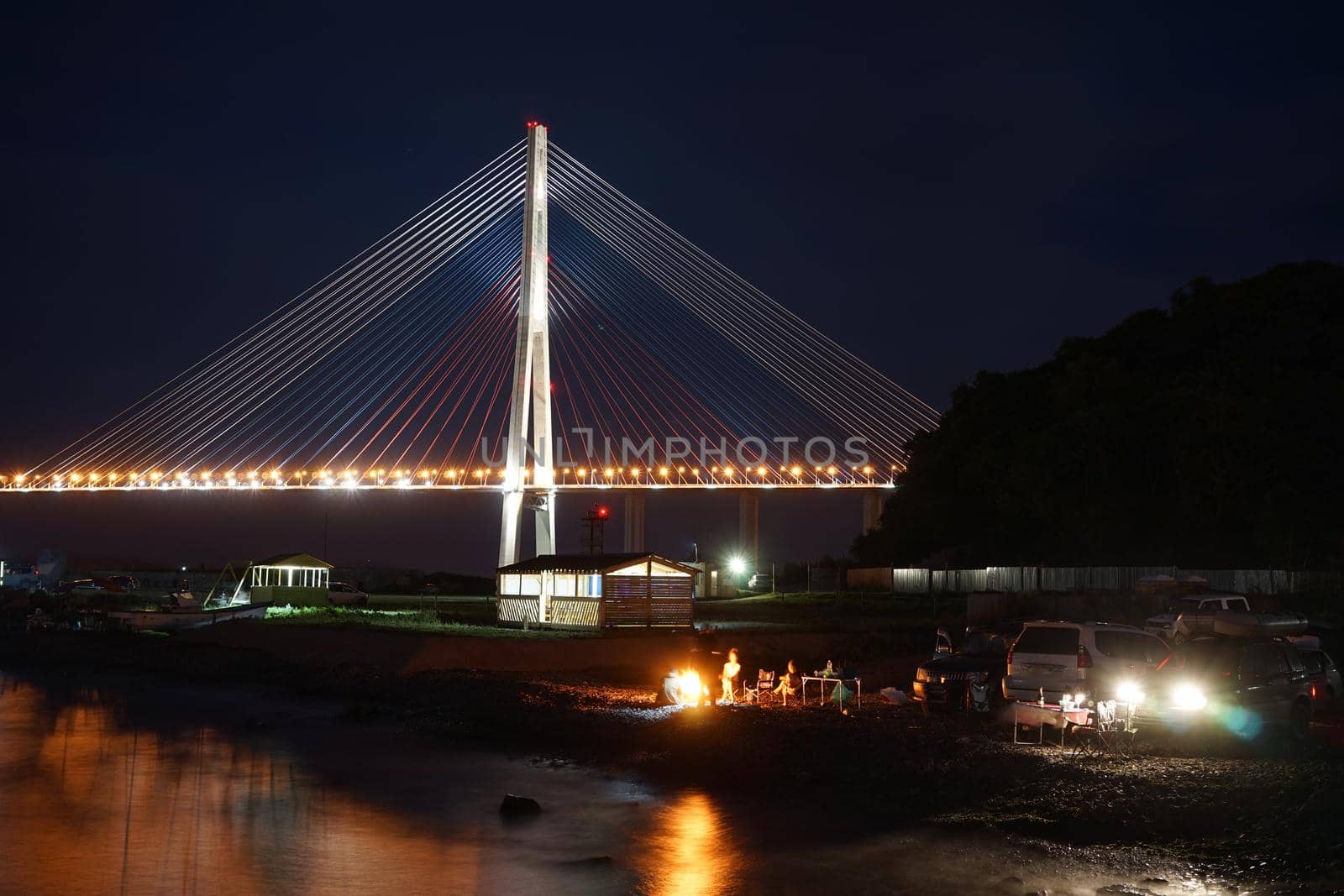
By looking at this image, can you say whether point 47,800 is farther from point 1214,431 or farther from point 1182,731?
point 1214,431

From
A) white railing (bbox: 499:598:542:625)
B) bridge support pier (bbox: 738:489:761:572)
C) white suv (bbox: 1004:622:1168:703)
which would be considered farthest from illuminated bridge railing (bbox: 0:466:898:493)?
white suv (bbox: 1004:622:1168:703)

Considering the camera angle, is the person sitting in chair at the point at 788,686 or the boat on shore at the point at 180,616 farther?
the boat on shore at the point at 180,616

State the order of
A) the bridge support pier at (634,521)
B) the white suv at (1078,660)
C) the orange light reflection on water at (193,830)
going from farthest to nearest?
the bridge support pier at (634,521)
the white suv at (1078,660)
the orange light reflection on water at (193,830)

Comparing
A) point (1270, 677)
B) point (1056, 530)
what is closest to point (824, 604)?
point (1056, 530)

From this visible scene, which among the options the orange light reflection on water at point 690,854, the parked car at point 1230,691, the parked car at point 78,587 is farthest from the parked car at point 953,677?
the parked car at point 78,587

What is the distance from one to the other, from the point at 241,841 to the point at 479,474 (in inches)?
3003

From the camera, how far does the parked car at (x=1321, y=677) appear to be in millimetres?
16797

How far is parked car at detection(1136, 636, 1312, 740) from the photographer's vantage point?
1491 centimetres

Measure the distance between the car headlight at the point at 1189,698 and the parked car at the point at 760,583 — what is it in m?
47.8

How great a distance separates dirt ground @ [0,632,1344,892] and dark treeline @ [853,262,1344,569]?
77.6 ft

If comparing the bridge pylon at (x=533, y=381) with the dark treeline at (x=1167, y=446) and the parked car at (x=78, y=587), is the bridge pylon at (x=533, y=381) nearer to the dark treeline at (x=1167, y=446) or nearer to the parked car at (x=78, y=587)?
the dark treeline at (x=1167, y=446)

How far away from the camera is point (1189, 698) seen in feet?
49.5

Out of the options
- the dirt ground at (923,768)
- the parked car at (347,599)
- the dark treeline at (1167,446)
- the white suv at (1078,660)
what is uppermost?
the dark treeline at (1167,446)

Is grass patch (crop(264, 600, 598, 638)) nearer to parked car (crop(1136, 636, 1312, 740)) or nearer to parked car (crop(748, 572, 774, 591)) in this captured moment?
parked car (crop(1136, 636, 1312, 740))
